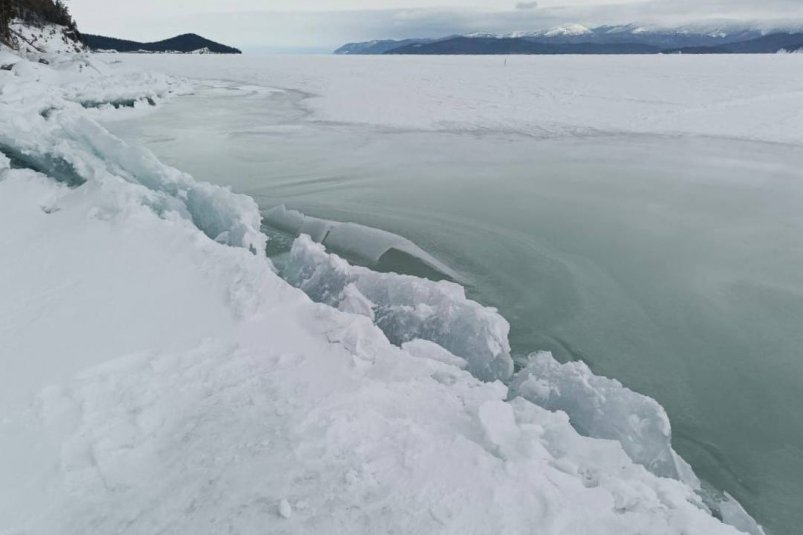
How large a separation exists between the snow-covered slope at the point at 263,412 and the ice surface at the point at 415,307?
18 mm

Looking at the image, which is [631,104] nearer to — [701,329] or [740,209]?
[740,209]

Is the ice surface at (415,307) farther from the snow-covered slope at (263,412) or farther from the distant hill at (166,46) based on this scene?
the distant hill at (166,46)

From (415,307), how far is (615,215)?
4.42 m

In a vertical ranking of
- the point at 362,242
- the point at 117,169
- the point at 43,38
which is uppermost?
the point at 43,38

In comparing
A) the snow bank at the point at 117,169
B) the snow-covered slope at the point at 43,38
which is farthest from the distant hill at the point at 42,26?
the snow bank at the point at 117,169

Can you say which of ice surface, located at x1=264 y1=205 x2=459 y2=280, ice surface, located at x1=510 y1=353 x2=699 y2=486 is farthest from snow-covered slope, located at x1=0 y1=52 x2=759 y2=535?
ice surface, located at x1=264 y1=205 x2=459 y2=280

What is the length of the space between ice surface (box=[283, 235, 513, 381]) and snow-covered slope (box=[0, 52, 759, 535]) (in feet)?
0.06

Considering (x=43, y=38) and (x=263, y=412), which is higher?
(x=43, y=38)

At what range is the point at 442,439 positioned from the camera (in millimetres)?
2451

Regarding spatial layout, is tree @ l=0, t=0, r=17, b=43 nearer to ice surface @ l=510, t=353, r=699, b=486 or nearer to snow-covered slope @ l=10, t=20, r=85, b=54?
snow-covered slope @ l=10, t=20, r=85, b=54

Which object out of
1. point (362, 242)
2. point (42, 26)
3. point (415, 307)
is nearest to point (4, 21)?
point (42, 26)

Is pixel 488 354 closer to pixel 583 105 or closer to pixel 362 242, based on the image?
pixel 362 242

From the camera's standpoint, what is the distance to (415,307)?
3.98 meters

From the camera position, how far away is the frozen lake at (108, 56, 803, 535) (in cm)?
373
